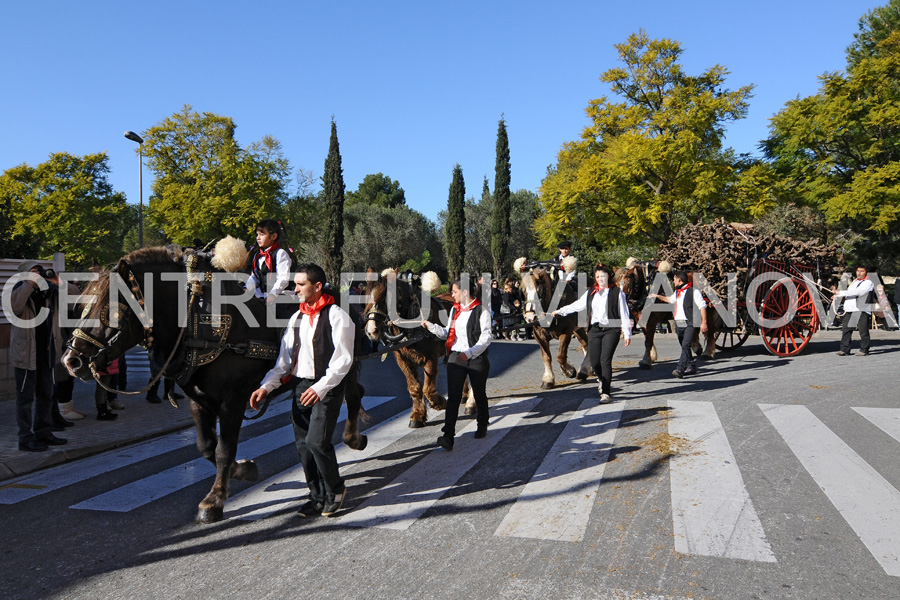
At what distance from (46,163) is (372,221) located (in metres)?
24.8

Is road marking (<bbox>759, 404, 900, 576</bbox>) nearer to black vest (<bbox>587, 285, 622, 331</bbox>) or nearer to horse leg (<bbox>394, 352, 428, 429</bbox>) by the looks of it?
black vest (<bbox>587, 285, 622, 331</bbox>)

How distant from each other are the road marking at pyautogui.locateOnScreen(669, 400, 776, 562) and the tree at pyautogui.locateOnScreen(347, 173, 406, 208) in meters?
73.4

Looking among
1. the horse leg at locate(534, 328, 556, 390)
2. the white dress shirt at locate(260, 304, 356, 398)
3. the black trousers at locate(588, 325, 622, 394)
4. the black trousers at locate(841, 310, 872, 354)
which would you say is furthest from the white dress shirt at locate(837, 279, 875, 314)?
the white dress shirt at locate(260, 304, 356, 398)

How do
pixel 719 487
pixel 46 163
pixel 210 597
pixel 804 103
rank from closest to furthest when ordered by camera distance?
pixel 210 597 → pixel 719 487 → pixel 804 103 → pixel 46 163

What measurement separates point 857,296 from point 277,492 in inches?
492

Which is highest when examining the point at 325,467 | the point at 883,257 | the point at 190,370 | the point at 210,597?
the point at 883,257

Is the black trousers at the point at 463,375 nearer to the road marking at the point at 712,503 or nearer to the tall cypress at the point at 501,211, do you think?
the road marking at the point at 712,503

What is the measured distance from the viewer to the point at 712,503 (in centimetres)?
451

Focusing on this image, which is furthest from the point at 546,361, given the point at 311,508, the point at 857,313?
the point at 857,313

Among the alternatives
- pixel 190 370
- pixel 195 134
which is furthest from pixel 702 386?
pixel 195 134

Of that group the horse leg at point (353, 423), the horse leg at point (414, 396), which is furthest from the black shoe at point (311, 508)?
the horse leg at point (414, 396)

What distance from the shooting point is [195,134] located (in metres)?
37.1

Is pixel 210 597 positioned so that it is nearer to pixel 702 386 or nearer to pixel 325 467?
pixel 325 467

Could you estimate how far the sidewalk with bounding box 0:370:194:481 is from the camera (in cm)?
627
